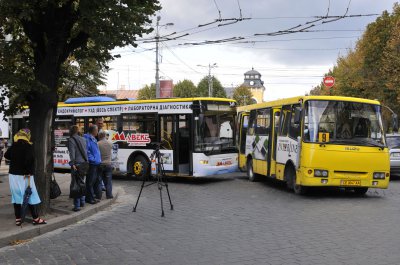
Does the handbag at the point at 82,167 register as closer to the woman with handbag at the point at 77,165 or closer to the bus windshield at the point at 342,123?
the woman with handbag at the point at 77,165

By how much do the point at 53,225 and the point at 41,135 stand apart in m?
1.82


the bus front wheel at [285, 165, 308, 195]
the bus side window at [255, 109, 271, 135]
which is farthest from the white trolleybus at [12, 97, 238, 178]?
the bus front wheel at [285, 165, 308, 195]

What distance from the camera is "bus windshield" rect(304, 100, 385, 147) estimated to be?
1198 centimetres

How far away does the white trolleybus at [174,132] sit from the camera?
15.8 meters

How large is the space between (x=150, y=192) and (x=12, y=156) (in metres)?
6.07

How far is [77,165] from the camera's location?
32.2 ft

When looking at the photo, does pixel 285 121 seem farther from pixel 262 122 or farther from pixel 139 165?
pixel 139 165

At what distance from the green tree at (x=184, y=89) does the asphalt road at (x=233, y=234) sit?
69.7 m

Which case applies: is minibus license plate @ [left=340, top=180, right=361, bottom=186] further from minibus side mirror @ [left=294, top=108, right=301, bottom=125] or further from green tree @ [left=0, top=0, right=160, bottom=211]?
green tree @ [left=0, top=0, right=160, bottom=211]

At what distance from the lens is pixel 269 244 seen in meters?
7.28

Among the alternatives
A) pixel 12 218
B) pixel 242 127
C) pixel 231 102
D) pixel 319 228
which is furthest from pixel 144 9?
pixel 242 127

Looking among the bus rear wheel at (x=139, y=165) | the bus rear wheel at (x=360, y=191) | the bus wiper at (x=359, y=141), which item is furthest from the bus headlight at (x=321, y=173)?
the bus rear wheel at (x=139, y=165)

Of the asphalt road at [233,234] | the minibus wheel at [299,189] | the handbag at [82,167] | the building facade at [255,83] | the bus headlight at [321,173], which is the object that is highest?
the building facade at [255,83]

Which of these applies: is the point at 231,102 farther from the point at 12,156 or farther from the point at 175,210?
the point at 12,156
